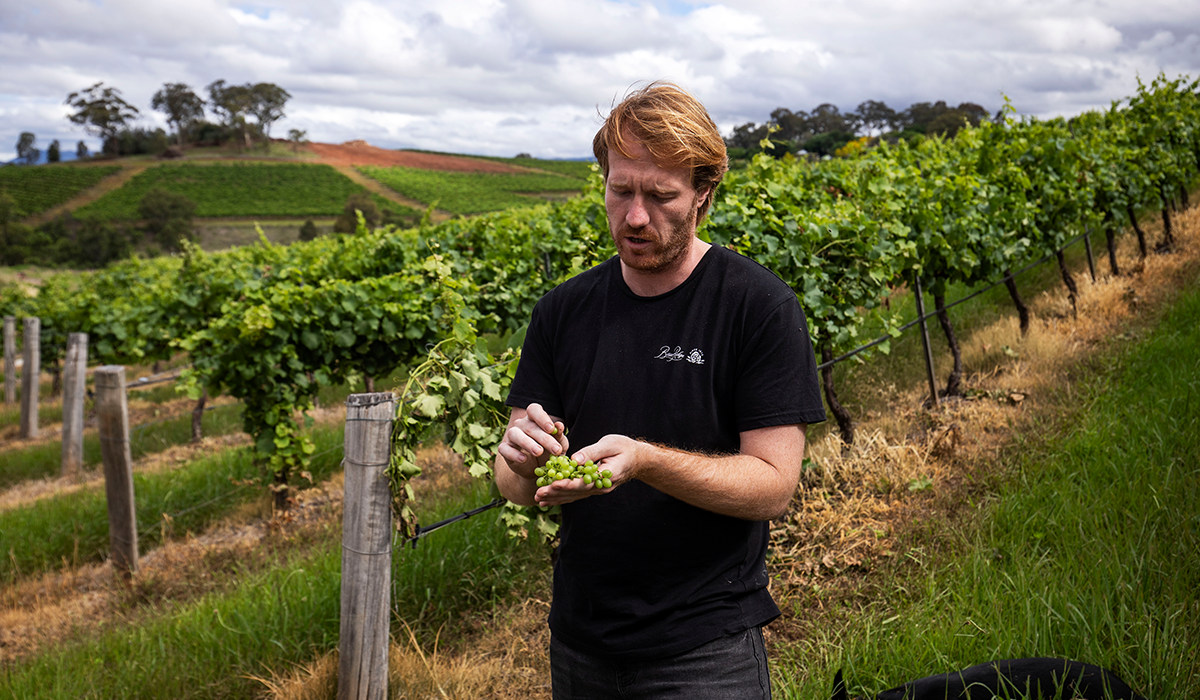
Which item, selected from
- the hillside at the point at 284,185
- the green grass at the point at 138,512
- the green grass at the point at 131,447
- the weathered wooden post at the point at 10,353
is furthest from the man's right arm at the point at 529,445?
the hillside at the point at 284,185

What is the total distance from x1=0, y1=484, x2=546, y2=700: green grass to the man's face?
227cm

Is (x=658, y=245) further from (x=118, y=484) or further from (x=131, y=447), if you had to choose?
(x=131, y=447)

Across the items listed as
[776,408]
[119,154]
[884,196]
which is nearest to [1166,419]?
[884,196]

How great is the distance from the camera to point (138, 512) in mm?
6289

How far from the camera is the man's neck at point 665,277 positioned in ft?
5.39

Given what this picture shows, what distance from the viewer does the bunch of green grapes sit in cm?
130

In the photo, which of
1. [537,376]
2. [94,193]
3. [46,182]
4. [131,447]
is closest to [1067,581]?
[537,376]

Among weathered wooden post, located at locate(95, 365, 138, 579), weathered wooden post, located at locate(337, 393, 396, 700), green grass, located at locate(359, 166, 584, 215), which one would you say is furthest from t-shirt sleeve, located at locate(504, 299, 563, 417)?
green grass, located at locate(359, 166, 584, 215)

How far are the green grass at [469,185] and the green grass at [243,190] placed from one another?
3.68 meters

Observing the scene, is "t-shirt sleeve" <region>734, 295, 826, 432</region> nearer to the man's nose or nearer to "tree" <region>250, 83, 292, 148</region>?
the man's nose

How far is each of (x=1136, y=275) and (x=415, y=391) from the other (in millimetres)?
10214

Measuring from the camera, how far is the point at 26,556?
5848mm

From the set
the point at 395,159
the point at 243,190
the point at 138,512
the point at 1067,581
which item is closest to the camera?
the point at 1067,581

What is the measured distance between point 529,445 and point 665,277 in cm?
53
